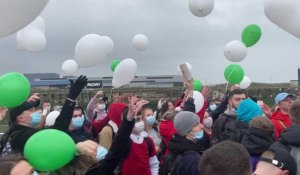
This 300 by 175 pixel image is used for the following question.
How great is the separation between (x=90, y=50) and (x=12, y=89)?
8.06 ft

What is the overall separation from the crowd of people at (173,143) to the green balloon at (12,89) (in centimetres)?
35

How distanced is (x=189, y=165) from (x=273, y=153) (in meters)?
0.92

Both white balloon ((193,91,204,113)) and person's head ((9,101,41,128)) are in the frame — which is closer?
person's head ((9,101,41,128))

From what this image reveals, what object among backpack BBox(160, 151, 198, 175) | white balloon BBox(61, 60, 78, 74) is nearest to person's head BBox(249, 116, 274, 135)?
backpack BBox(160, 151, 198, 175)

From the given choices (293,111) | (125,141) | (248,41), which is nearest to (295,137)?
(293,111)

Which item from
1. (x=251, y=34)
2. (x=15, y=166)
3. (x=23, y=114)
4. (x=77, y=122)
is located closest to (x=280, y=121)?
(x=77, y=122)

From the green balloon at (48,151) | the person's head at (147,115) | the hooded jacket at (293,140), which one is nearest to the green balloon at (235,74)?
the person's head at (147,115)

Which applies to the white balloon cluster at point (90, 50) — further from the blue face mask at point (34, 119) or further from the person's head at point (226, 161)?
the person's head at point (226, 161)

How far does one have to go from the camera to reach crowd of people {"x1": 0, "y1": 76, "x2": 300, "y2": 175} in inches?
97.1

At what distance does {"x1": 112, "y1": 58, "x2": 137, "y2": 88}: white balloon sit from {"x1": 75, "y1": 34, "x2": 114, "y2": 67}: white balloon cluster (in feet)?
1.72

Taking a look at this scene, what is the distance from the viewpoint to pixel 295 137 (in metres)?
3.09

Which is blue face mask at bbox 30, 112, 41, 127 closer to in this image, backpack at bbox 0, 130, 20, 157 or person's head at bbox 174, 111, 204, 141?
backpack at bbox 0, 130, 20, 157

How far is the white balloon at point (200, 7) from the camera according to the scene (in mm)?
6980

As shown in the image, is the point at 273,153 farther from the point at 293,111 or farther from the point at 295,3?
the point at 295,3
